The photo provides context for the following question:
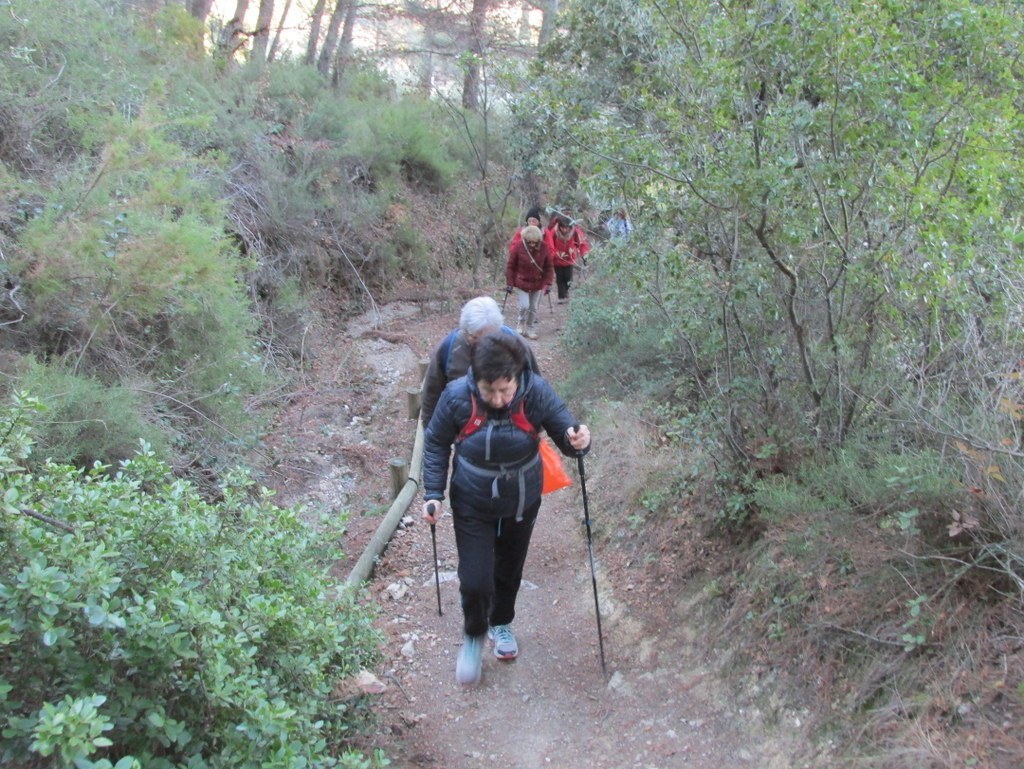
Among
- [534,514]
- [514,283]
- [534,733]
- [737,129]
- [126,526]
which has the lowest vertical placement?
[534,733]

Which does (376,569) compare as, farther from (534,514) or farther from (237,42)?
(237,42)

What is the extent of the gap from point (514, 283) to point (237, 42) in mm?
8580

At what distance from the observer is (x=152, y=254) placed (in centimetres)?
688

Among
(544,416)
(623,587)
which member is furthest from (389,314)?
(544,416)

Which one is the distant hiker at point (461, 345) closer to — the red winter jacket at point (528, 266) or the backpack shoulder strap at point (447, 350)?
the backpack shoulder strap at point (447, 350)

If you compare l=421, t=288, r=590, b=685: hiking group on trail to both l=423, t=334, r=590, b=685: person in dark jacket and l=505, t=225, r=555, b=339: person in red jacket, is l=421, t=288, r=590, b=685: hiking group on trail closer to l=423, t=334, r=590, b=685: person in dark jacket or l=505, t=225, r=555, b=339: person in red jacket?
l=423, t=334, r=590, b=685: person in dark jacket

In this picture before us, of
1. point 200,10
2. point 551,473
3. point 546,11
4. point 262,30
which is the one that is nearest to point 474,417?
point 551,473

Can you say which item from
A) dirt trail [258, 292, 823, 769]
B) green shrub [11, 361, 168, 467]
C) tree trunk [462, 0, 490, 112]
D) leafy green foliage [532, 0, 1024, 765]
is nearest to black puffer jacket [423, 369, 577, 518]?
dirt trail [258, 292, 823, 769]

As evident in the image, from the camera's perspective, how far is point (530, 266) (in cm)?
1184

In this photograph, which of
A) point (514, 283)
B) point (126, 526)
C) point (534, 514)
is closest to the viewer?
point (126, 526)

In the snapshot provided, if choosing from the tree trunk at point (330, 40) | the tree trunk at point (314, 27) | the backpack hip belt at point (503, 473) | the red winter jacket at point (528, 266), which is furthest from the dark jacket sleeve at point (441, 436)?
the tree trunk at point (314, 27)

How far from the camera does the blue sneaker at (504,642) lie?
15.6 feet

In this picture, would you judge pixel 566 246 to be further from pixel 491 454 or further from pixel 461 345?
pixel 491 454

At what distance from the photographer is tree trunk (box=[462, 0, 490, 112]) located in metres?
16.6
